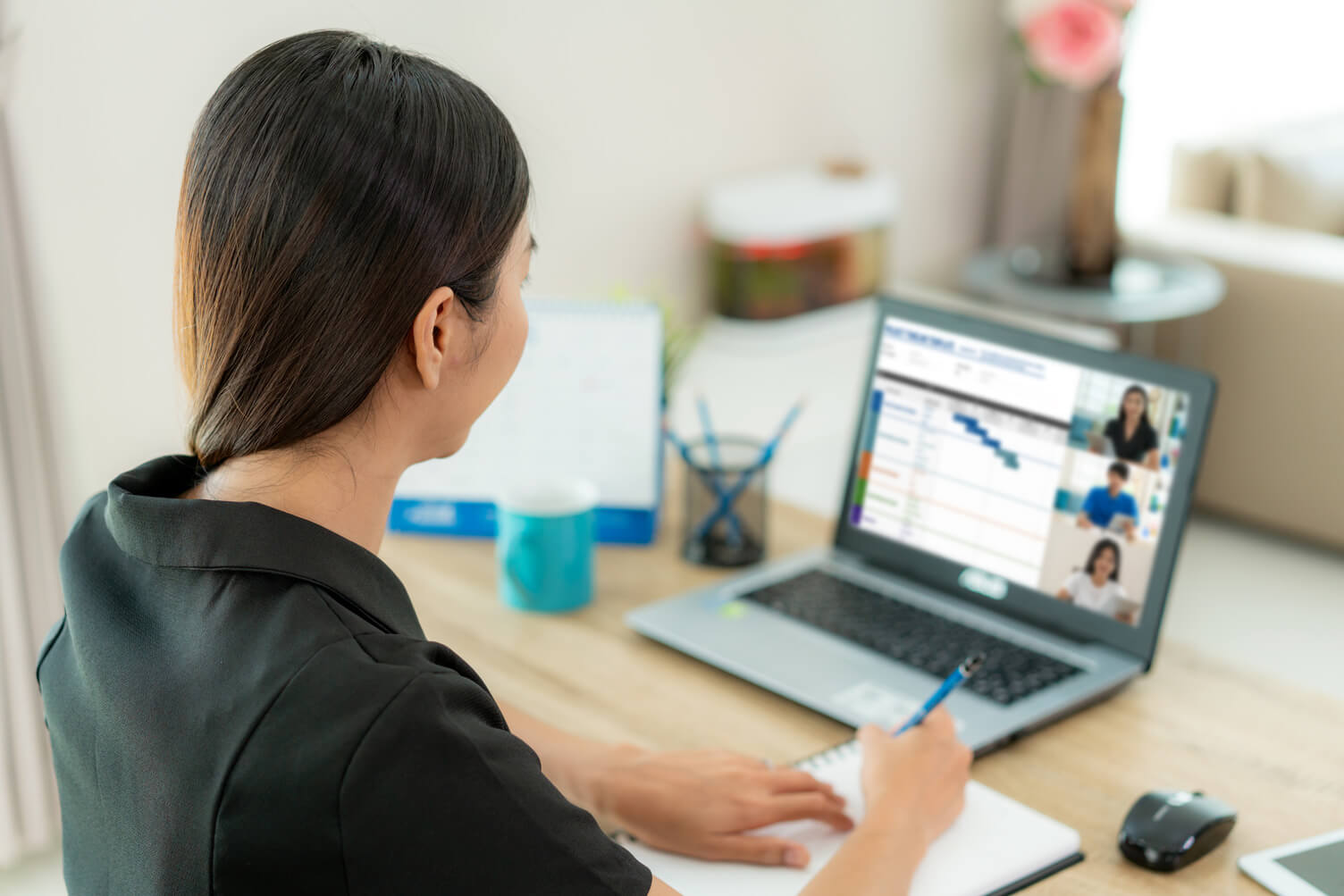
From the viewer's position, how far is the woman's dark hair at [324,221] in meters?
0.71

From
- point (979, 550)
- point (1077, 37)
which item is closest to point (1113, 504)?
point (979, 550)

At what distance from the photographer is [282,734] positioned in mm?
638

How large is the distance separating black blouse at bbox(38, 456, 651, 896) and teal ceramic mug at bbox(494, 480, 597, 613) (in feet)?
1.70

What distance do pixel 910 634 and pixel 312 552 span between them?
684 mm

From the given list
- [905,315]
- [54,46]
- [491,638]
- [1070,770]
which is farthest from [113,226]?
[1070,770]

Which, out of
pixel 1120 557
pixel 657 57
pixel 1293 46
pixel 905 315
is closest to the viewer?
pixel 1120 557

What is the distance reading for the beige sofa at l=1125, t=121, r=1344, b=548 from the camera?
2.64 metres

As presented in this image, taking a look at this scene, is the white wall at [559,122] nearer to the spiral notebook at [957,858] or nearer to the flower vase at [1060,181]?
the flower vase at [1060,181]

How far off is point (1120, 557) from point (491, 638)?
0.60 metres

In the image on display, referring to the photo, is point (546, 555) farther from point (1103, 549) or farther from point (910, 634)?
point (1103, 549)

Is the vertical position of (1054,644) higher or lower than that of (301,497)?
lower

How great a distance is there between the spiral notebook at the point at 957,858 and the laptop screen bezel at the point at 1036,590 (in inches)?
10.5

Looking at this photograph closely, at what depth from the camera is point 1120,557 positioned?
1170 millimetres

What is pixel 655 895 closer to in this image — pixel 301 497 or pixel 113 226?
pixel 301 497
